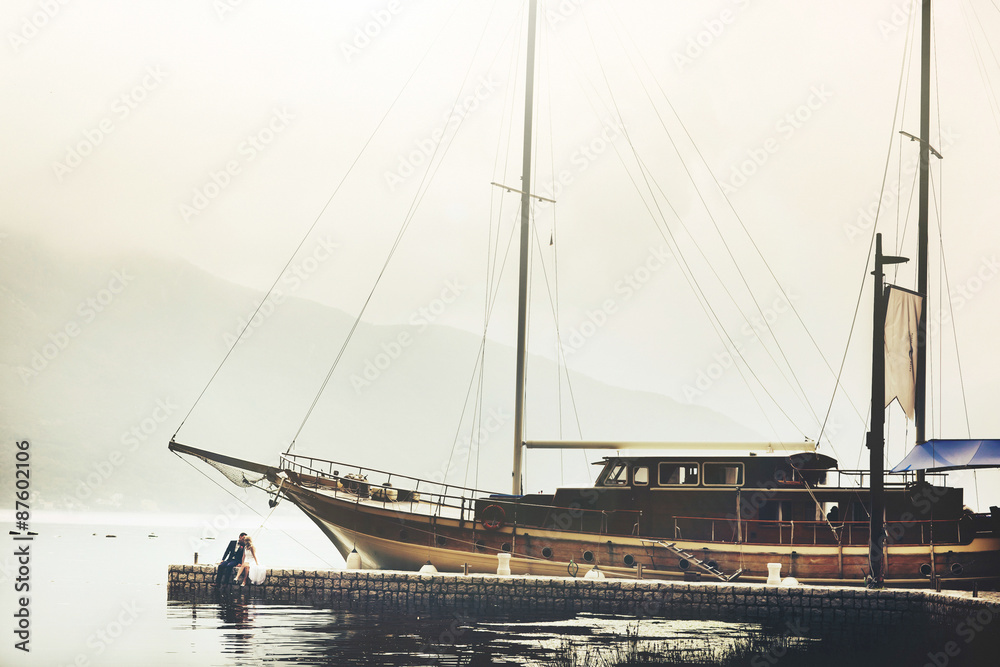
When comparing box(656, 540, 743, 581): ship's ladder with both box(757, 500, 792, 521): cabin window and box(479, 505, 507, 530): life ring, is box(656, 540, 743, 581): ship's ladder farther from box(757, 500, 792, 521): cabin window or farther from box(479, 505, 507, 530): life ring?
box(479, 505, 507, 530): life ring

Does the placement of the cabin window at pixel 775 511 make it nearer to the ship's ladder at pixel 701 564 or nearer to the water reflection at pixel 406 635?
the ship's ladder at pixel 701 564

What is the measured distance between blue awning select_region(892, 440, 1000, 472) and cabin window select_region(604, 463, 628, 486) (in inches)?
270

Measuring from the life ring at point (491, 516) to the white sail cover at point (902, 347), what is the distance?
34.8ft

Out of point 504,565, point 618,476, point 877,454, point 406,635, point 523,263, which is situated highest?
point 523,263

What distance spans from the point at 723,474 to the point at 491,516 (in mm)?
6225

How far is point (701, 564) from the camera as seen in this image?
2356 cm

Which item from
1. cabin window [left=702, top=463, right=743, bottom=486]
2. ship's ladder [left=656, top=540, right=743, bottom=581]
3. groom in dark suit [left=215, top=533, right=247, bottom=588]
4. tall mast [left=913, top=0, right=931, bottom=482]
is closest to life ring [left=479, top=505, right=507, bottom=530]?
ship's ladder [left=656, top=540, right=743, bottom=581]

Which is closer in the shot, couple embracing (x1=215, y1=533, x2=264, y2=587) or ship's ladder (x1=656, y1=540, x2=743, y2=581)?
ship's ladder (x1=656, y1=540, x2=743, y2=581)

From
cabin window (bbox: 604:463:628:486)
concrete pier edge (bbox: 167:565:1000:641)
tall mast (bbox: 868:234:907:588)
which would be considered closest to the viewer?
concrete pier edge (bbox: 167:565:1000:641)

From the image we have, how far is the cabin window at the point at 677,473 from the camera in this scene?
24422mm

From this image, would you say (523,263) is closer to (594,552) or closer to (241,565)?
(594,552)

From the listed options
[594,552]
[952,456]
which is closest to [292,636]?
[594,552]

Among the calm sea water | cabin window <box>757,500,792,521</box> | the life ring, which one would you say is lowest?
the calm sea water

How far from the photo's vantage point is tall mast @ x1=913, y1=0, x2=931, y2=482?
27.6 metres
